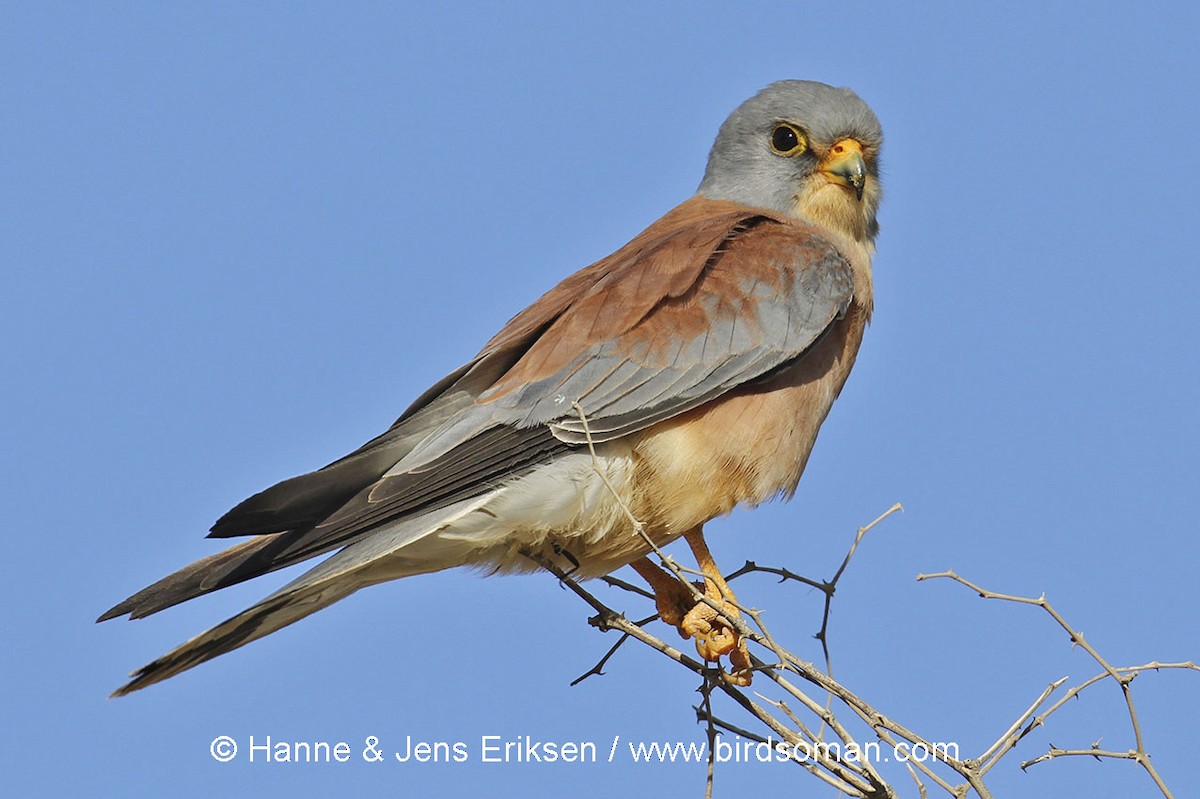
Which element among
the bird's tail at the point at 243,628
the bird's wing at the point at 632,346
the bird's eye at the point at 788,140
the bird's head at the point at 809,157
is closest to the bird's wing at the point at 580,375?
the bird's wing at the point at 632,346

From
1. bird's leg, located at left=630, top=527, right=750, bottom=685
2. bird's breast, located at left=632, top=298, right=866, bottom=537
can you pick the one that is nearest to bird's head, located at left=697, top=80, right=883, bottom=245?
bird's breast, located at left=632, top=298, right=866, bottom=537

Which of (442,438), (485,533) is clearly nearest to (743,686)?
(485,533)

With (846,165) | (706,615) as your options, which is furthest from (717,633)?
(846,165)

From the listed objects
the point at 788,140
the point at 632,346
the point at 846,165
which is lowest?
the point at 632,346

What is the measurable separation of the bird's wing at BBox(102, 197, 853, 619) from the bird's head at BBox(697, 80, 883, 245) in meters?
0.31

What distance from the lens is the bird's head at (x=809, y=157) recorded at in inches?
177

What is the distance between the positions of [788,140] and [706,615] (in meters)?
1.76

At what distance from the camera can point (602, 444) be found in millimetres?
3598

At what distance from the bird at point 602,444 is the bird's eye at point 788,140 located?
397 mm

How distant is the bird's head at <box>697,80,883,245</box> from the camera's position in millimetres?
4504

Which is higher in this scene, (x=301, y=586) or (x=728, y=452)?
(x=728, y=452)

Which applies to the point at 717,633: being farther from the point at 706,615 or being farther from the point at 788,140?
the point at 788,140

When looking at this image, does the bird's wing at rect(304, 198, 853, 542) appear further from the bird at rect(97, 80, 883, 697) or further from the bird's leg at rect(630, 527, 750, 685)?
the bird's leg at rect(630, 527, 750, 685)

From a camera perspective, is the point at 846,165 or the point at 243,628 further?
the point at 846,165
